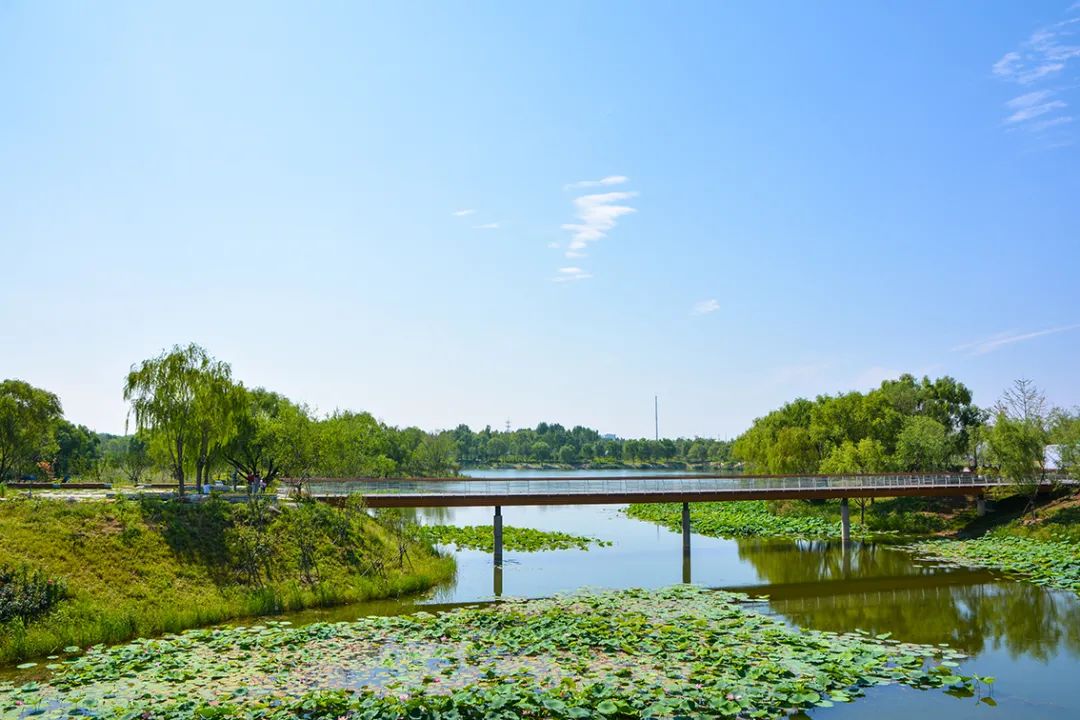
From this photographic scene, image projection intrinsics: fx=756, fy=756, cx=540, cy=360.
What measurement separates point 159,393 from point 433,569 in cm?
1570

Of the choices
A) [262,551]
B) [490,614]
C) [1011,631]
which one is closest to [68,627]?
[262,551]

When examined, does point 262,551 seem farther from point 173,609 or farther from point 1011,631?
point 1011,631

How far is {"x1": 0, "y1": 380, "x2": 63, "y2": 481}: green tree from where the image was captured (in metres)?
56.0

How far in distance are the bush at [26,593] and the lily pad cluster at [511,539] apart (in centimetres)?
2062

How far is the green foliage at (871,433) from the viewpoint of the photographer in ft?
215

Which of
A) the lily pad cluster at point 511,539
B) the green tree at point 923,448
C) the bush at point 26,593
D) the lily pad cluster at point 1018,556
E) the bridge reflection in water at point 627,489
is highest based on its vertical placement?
Result: the green tree at point 923,448

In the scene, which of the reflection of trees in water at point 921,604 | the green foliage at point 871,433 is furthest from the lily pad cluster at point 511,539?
the green foliage at point 871,433

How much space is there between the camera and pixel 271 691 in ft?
56.5

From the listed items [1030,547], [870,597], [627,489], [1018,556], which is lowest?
[870,597]

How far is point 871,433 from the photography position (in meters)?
73.1

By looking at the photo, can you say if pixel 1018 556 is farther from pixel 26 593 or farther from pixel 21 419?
pixel 21 419

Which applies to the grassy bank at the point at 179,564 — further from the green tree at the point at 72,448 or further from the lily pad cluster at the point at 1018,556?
the green tree at the point at 72,448

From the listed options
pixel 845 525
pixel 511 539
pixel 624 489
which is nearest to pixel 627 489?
pixel 624 489

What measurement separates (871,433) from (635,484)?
40.8m
